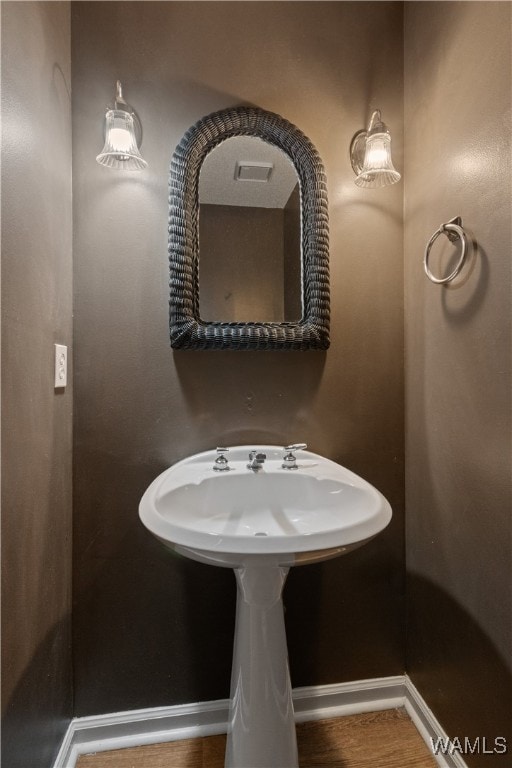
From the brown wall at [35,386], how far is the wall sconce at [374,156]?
84 centimetres

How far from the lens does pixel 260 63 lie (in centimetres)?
118

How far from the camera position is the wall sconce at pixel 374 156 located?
44.3 inches

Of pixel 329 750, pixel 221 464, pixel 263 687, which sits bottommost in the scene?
pixel 329 750

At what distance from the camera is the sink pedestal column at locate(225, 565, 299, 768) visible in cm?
83

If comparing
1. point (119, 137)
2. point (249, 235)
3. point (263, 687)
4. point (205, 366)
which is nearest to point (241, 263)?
point (249, 235)

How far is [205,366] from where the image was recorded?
116 cm

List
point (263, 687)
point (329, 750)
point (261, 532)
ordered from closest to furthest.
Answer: point (263, 687), point (261, 532), point (329, 750)

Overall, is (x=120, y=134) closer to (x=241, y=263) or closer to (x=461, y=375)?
(x=241, y=263)

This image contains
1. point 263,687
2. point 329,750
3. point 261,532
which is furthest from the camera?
point 329,750

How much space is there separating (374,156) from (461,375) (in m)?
0.68

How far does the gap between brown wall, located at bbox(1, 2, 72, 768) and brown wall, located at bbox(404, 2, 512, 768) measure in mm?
1011

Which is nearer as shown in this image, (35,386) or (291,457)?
(35,386)

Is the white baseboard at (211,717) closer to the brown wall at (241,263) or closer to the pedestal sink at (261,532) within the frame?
the pedestal sink at (261,532)

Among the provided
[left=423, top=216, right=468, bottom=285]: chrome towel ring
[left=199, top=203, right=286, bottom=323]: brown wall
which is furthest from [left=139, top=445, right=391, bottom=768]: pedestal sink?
[left=423, top=216, right=468, bottom=285]: chrome towel ring
